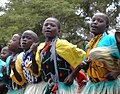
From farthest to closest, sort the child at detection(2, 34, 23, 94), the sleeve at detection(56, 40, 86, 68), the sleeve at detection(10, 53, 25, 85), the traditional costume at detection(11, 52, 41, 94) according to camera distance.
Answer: the child at detection(2, 34, 23, 94)
the sleeve at detection(10, 53, 25, 85)
the traditional costume at detection(11, 52, 41, 94)
the sleeve at detection(56, 40, 86, 68)

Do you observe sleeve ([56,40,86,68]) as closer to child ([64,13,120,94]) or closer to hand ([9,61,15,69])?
child ([64,13,120,94])

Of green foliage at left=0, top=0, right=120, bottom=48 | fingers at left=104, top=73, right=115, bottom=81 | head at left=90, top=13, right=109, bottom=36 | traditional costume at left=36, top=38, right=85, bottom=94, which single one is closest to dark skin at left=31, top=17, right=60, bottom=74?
traditional costume at left=36, top=38, right=85, bottom=94

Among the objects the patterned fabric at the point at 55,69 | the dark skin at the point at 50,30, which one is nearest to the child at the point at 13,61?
the dark skin at the point at 50,30

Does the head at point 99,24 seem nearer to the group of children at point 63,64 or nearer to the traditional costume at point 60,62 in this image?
the group of children at point 63,64

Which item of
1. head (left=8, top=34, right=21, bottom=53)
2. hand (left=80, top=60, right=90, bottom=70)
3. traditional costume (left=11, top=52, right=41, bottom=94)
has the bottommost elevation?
traditional costume (left=11, top=52, right=41, bottom=94)

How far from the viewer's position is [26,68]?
565 cm

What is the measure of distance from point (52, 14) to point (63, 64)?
49.0ft

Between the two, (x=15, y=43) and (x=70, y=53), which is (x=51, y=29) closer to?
(x=70, y=53)

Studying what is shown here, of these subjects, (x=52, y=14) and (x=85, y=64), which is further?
(x=52, y=14)

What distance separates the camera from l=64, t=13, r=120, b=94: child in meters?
4.11

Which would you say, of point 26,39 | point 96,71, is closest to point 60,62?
point 96,71

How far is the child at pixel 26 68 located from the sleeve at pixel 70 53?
0.68 m

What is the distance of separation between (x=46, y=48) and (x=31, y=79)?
0.70 metres

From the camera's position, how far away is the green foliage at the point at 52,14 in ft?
64.2
